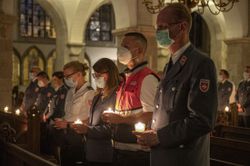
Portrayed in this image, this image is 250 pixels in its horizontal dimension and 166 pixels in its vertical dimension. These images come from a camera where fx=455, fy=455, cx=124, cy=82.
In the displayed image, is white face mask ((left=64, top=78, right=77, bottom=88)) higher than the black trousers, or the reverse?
white face mask ((left=64, top=78, right=77, bottom=88))

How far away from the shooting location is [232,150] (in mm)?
6219

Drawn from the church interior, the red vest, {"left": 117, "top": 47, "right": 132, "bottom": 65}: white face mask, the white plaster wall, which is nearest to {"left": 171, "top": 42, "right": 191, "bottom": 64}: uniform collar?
the red vest

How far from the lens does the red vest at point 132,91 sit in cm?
381

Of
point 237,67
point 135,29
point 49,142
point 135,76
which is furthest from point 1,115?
point 237,67

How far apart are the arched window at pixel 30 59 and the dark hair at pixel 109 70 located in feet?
77.0

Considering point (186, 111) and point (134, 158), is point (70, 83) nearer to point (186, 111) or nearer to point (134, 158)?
point (134, 158)

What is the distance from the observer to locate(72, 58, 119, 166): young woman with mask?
443cm

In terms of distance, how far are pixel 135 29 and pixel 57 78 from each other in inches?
180

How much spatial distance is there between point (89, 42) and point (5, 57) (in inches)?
714

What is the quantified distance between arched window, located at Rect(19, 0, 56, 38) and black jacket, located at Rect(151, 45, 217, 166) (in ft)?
83.6

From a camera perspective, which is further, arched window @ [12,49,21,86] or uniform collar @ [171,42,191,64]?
arched window @ [12,49,21,86]

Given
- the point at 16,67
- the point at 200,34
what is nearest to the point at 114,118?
the point at 200,34

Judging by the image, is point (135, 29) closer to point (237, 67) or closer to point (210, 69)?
point (237, 67)

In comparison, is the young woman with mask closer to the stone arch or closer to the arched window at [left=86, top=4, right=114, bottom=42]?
the stone arch
